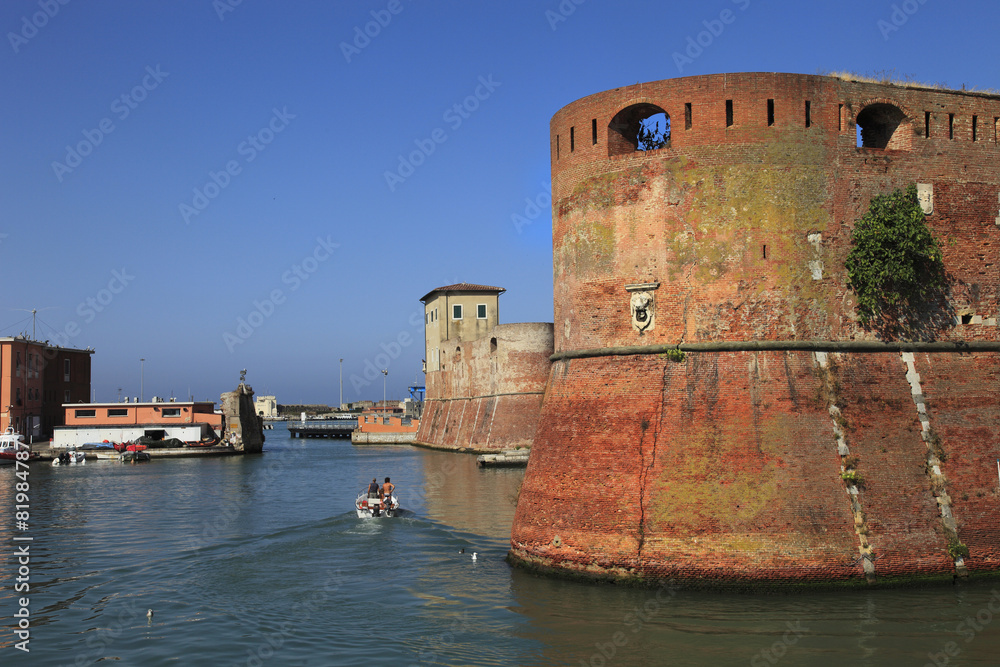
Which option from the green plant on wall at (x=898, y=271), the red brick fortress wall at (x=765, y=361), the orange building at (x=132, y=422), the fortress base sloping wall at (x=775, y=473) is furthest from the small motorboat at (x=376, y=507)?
the orange building at (x=132, y=422)

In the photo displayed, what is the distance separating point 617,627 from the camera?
1349 cm

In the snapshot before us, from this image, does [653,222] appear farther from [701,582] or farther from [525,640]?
[525,640]

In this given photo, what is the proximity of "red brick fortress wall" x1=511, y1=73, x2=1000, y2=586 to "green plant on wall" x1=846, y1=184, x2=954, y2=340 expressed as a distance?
25 centimetres

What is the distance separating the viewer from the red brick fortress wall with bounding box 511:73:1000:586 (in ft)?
47.2

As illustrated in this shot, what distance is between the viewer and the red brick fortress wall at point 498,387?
54312 millimetres

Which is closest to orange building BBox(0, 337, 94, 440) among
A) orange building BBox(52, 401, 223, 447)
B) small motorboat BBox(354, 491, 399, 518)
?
orange building BBox(52, 401, 223, 447)

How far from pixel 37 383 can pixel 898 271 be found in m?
75.2

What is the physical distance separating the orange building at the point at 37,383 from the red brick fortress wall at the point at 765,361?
63.0 meters

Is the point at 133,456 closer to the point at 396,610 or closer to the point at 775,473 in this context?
the point at 396,610

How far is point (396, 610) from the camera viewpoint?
1585 cm

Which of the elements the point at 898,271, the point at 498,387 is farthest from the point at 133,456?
the point at 898,271

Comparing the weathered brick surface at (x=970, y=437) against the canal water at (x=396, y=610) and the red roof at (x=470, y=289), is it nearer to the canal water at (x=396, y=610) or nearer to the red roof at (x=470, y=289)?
the canal water at (x=396, y=610)

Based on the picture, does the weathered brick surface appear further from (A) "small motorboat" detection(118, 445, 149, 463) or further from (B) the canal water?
(A) "small motorboat" detection(118, 445, 149, 463)

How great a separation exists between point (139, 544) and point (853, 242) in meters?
20.8
